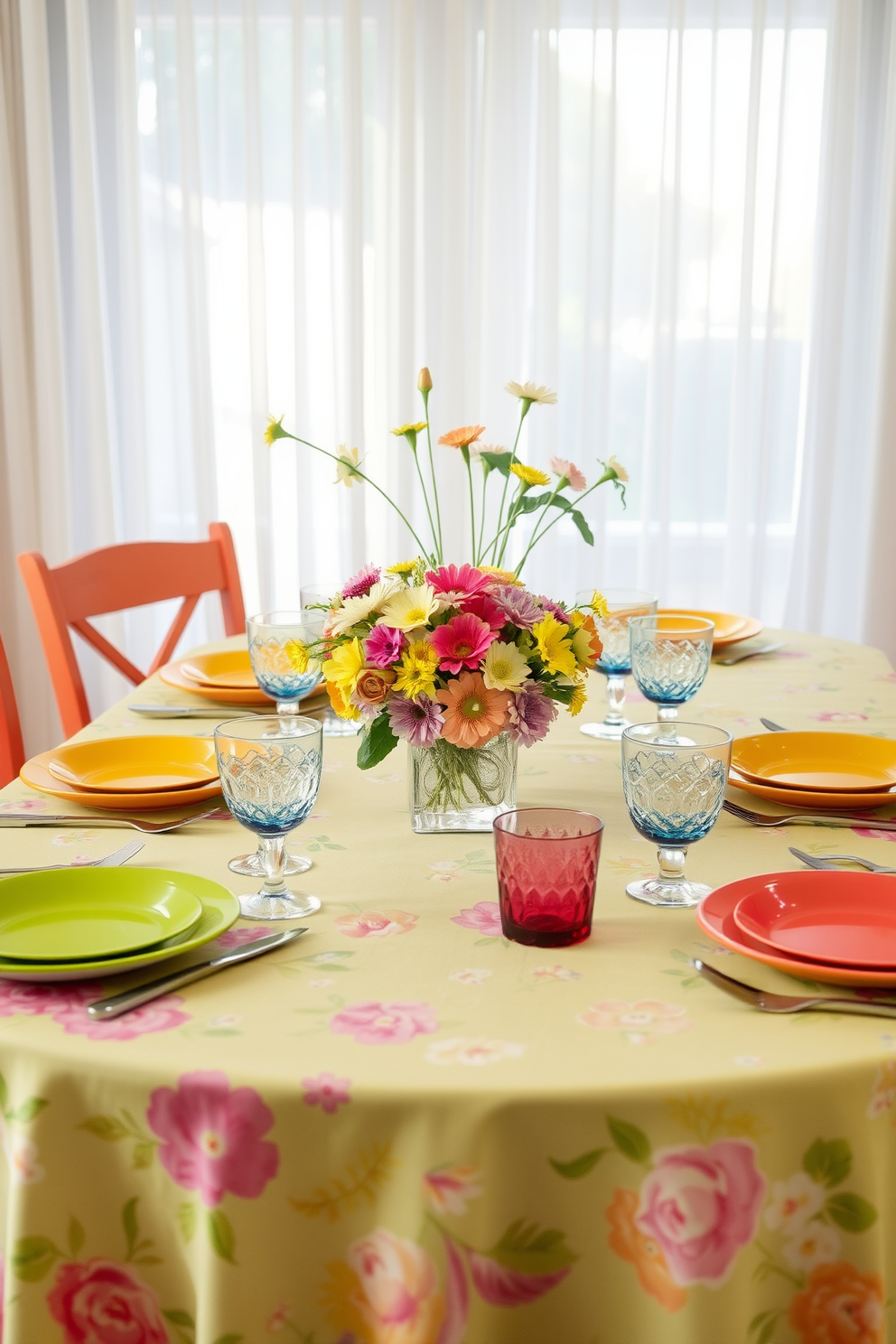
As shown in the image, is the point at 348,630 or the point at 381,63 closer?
the point at 348,630

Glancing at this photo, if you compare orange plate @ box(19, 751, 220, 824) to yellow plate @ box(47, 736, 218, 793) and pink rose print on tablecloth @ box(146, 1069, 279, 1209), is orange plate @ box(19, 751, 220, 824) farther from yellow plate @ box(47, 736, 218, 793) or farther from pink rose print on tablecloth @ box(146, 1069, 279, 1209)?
pink rose print on tablecloth @ box(146, 1069, 279, 1209)

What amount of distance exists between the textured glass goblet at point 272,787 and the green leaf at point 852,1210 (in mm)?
443

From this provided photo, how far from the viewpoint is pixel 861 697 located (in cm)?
171

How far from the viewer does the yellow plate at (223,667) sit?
70.0 inches

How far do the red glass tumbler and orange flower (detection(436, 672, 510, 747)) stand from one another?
0.16 meters

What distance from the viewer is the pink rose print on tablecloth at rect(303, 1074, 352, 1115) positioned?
27.7 inches

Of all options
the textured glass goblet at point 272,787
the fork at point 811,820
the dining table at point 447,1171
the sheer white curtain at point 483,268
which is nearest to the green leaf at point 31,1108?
the dining table at point 447,1171

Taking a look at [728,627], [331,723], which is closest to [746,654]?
[728,627]

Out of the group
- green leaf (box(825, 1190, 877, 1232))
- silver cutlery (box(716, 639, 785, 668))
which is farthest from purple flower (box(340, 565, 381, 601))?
silver cutlery (box(716, 639, 785, 668))

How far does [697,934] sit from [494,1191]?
0.30 meters

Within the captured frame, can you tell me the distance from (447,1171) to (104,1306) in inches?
10.1

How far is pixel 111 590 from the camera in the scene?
2082 mm

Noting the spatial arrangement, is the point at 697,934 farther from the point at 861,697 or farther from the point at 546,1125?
the point at 861,697

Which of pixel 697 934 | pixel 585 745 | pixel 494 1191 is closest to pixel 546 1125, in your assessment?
pixel 494 1191
